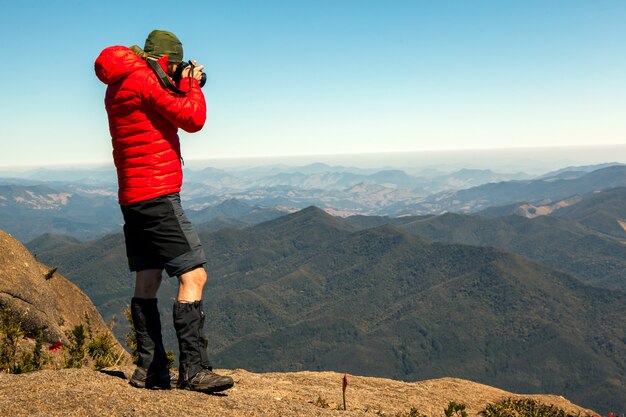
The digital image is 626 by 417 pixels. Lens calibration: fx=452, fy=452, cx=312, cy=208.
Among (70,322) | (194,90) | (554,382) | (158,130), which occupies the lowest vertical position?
(554,382)

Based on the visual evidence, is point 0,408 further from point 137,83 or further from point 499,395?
point 499,395

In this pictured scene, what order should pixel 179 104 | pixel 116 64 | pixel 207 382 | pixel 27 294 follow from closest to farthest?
1. pixel 179 104
2. pixel 116 64
3. pixel 207 382
4. pixel 27 294

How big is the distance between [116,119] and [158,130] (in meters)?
0.57

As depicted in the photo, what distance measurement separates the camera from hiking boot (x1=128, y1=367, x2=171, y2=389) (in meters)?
6.25

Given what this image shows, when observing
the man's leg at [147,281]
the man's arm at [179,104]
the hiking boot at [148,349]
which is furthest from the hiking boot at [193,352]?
the man's arm at [179,104]

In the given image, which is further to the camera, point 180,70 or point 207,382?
point 207,382

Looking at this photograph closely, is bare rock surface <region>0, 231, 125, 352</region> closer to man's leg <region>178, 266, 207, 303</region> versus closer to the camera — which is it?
man's leg <region>178, 266, 207, 303</region>

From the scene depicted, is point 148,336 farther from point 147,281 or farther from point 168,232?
point 168,232

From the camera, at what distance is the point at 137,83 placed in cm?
560

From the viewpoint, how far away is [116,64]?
564cm

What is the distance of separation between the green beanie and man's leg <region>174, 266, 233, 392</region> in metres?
2.77

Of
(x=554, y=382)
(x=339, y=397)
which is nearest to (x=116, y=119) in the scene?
(x=339, y=397)

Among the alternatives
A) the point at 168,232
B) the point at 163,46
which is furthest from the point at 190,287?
the point at 163,46

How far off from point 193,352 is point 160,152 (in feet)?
8.55
